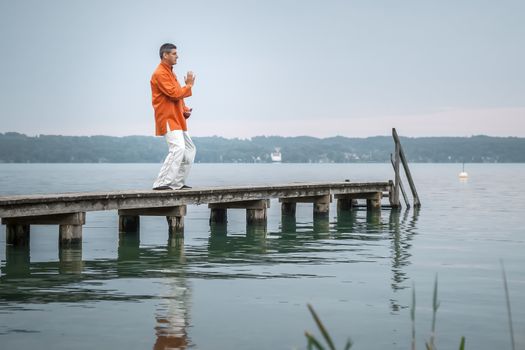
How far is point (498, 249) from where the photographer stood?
17.1 metres

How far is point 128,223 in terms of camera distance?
18.4m

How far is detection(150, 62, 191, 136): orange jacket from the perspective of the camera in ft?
50.9

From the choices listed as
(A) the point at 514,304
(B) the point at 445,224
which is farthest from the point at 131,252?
(B) the point at 445,224

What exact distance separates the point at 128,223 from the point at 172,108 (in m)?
3.56

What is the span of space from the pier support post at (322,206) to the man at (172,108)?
911 cm

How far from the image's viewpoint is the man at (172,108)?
15.5 meters

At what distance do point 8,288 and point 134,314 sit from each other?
2.60 m

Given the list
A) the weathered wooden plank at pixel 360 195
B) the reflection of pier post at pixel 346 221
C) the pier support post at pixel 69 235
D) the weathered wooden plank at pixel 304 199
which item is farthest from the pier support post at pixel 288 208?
the pier support post at pixel 69 235

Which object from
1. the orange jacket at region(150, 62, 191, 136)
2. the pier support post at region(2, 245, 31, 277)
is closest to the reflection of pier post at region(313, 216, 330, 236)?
the orange jacket at region(150, 62, 191, 136)

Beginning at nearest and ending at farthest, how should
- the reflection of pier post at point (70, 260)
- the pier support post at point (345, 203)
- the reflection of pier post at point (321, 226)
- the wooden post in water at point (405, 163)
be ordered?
the reflection of pier post at point (70, 260), the reflection of pier post at point (321, 226), the pier support post at point (345, 203), the wooden post in water at point (405, 163)

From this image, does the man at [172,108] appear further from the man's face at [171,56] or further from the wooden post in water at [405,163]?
the wooden post in water at [405,163]

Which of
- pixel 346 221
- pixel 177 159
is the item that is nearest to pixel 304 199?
pixel 346 221

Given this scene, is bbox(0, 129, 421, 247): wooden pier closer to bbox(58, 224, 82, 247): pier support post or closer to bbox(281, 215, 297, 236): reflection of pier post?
bbox(58, 224, 82, 247): pier support post

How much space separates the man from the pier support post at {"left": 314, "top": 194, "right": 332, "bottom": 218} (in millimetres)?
9110
